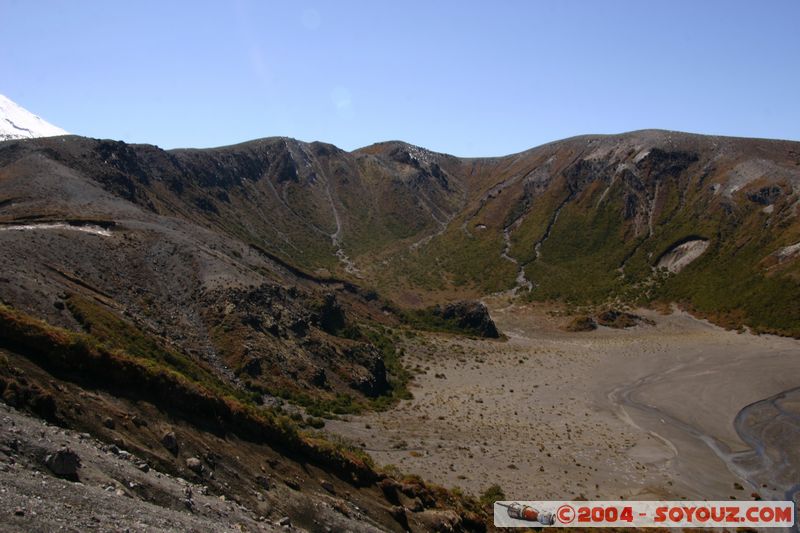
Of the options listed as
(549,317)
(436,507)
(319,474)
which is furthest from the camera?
(549,317)

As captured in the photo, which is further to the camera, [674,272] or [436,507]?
[674,272]

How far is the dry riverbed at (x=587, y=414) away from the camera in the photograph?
30.7 metres

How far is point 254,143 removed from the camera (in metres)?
153

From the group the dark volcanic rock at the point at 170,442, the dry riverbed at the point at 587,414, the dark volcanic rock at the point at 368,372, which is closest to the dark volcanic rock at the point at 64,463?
the dark volcanic rock at the point at 170,442

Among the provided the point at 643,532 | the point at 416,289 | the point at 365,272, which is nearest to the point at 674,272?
the point at 416,289

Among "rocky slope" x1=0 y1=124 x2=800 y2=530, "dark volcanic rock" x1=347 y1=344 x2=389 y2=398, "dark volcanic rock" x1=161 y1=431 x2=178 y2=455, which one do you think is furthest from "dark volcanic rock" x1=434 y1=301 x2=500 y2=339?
"dark volcanic rock" x1=161 y1=431 x2=178 y2=455

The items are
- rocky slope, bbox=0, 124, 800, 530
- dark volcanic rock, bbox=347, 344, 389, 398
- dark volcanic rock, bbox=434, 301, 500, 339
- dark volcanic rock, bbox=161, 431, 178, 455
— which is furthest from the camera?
dark volcanic rock, bbox=434, 301, 500, 339

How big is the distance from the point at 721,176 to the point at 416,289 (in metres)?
67.4

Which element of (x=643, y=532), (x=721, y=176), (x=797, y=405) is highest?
(x=721, y=176)

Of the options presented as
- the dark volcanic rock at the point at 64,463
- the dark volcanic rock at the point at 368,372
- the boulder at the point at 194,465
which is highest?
the dark volcanic rock at the point at 368,372

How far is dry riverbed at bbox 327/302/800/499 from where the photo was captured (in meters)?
30.7

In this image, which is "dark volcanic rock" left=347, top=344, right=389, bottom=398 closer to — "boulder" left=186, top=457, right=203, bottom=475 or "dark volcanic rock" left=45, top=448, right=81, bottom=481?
"boulder" left=186, top=457, right=203, bottom=475

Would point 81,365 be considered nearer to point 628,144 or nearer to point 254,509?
point 254,509

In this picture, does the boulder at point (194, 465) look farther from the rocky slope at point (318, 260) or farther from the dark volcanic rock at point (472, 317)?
the dark volcanic rock at point (472, 317)
